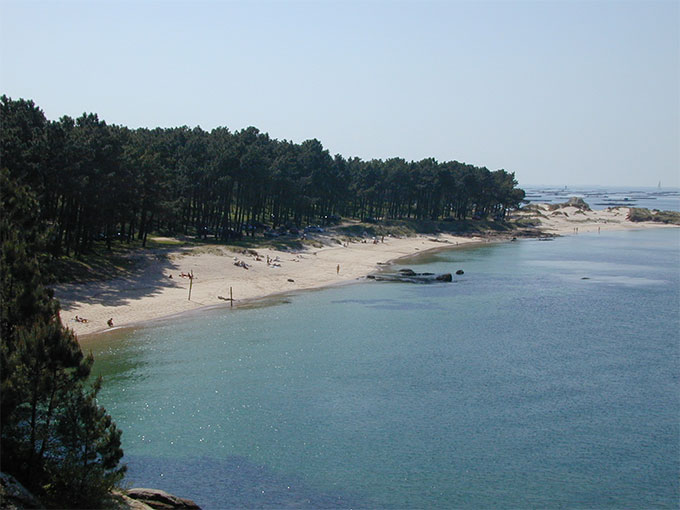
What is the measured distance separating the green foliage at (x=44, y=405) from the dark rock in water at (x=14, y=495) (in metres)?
1.37

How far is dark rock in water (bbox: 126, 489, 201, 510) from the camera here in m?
23.8

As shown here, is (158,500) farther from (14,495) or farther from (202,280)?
(202,280)

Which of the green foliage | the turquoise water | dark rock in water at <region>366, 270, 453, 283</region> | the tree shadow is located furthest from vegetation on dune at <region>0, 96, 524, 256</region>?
dark rock in water at <region>366, 270, 453, 283</region>

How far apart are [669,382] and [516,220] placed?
151322 mm

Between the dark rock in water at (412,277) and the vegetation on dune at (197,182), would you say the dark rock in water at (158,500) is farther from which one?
the dark rock in water at (412,277)

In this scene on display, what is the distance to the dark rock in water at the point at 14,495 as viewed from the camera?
714 inches

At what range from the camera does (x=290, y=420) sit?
119ft

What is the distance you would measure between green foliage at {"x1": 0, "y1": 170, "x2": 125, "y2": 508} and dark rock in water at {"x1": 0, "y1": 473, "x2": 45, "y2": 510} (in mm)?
1368

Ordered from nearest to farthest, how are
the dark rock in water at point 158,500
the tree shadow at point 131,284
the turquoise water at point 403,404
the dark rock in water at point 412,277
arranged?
the dark rock in water at point 158,500 < the turquoise water at point 403,404 < the tree shadow at point 131,284 < the dark rock in water at point 412,277

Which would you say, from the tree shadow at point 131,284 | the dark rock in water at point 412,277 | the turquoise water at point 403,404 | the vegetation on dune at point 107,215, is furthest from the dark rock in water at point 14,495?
the dark rock in water at point 412,277

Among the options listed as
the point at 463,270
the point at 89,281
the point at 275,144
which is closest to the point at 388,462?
the point at 89,281

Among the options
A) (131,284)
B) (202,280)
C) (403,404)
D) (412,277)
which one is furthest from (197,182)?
(403,404)

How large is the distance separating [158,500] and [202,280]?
51.3 m

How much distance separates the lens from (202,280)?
7412 cm
